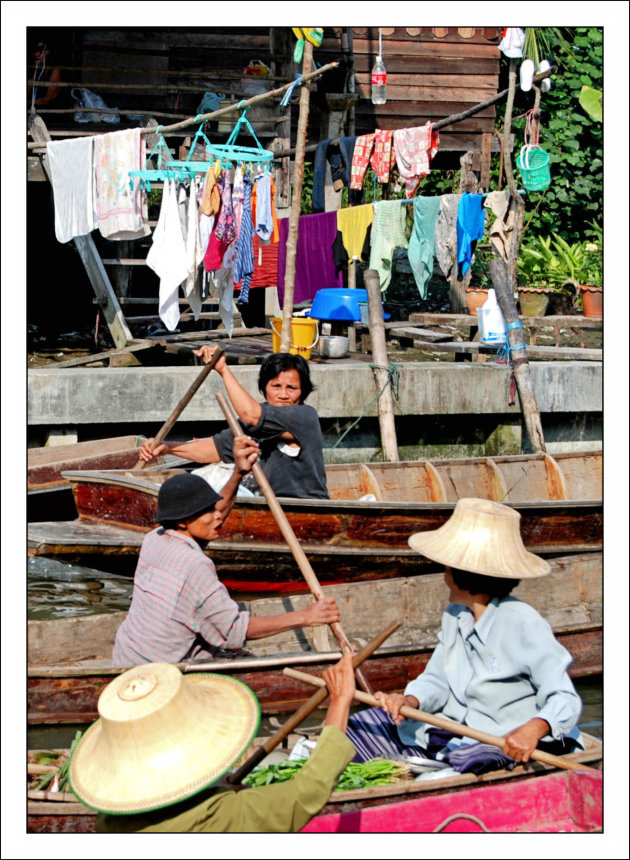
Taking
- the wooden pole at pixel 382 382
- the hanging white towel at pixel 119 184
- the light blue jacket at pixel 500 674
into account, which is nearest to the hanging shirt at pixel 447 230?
the wooden pole at pixel 382 382

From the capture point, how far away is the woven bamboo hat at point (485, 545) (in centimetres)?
389

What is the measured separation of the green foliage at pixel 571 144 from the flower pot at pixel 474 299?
4.51 meters

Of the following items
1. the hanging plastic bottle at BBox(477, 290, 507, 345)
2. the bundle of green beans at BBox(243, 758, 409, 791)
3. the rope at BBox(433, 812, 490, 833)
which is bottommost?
the rope at BBox(433, 812, 490, 833)

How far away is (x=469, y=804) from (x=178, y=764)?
5.30 ft

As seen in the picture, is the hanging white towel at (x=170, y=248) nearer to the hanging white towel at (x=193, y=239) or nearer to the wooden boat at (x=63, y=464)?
the hanging white towel at (x=193, y=239)

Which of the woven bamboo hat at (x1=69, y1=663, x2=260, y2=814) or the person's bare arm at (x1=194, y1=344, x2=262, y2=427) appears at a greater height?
the person's bare arm at (x1=194, y1=344, x2=262, y2=427)

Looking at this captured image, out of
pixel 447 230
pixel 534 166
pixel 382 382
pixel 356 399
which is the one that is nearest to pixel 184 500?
pixel 382 382

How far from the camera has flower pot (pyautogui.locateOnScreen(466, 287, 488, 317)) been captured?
12841 mm

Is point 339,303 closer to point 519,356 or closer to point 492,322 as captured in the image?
point 492,322

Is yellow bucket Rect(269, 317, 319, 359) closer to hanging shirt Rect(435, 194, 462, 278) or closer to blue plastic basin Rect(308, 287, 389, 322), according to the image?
blue plastic basin Rect(308, 287, 389, 322)

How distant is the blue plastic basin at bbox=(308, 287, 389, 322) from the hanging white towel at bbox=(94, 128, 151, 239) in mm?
2607

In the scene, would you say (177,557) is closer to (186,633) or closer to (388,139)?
(186,633)

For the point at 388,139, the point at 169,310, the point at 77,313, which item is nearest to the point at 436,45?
the point at 388,139

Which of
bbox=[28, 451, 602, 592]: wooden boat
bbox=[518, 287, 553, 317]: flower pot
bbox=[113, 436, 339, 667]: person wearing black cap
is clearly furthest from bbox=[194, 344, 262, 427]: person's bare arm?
bbox=[518, 287, 553, 317]: flower pot
